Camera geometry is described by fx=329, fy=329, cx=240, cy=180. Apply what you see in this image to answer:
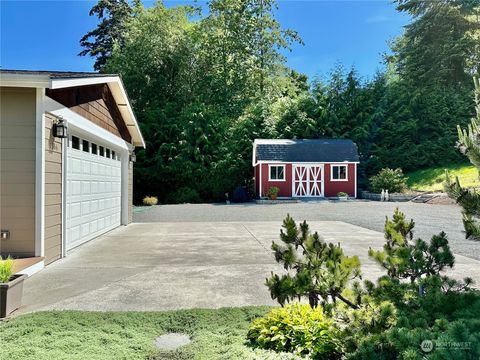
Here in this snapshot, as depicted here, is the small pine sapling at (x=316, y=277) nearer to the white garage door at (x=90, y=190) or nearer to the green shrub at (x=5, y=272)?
the green shrub at (x=5, y=272)

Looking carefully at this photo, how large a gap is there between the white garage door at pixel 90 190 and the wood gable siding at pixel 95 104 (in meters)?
0.58

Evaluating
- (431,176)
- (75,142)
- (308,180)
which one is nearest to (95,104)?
(75,142)

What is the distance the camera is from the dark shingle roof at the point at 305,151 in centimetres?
2165

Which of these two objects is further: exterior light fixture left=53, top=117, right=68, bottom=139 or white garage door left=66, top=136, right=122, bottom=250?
white garage door left=66, top=136, right=122, bottom=250

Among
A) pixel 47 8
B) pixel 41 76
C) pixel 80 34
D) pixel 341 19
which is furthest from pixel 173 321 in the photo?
pixel 80 34

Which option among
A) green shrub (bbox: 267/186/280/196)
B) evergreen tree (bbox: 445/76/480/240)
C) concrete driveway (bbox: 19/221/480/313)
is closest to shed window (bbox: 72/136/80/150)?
concrete driveway (bbox: 19/221/480/313)

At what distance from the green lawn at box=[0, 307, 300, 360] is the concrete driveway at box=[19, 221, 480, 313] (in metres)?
0.30

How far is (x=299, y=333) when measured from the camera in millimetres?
2635

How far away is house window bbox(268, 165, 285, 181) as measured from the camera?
21.5 metres

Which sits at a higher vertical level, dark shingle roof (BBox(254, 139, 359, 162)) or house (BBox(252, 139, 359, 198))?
dark shingle roof (BBox(254, 139, 359, 162))

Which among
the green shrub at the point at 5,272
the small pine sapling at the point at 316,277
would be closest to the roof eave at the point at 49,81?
the green shrub at the point at 5,272

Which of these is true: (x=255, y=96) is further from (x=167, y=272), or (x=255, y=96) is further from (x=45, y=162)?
(x=167, y=272)

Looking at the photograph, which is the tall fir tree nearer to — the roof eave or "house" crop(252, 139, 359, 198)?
"house" crop(252, 139, 359, 198)

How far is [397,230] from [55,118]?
559 cm
